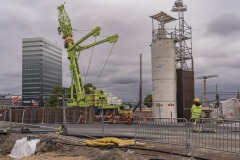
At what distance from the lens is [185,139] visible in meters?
10.8

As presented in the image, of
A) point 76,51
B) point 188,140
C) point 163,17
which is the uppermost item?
point 163,17

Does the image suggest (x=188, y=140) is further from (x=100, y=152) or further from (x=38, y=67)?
(x=38, y=67)

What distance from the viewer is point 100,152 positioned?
10211 millimetres

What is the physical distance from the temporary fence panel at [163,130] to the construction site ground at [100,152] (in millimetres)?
266

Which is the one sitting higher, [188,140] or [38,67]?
[38,67]

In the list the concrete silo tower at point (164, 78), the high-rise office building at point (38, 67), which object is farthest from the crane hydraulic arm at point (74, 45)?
the high-rise office building at point (38, 67)

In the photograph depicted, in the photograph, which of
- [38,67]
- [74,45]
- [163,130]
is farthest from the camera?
[38,67]

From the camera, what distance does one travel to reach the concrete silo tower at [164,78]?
25.2 meters

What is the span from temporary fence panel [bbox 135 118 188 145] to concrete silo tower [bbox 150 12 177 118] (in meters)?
13.0

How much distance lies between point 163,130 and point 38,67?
80.0 meters

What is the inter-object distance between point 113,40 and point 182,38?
832 cm

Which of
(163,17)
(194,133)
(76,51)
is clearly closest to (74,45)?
(76,51)

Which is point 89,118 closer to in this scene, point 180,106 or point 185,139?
point 180,106

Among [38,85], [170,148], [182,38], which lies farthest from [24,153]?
[38,85]
